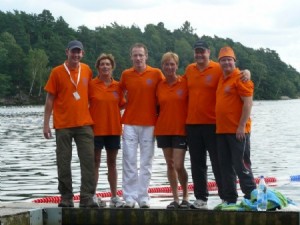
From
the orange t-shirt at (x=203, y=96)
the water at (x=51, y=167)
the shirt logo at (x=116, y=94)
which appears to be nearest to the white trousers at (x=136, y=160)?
the shirt logo at (x=116, y=94)

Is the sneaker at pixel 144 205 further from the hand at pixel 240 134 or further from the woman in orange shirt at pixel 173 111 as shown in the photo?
the hand at pixel 240 134

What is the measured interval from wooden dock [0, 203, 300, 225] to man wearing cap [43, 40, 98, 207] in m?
0.39

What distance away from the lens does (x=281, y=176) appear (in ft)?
69.5

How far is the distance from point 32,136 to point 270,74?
6164 inches

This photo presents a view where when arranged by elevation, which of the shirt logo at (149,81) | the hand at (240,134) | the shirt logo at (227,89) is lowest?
the hand at (240,134)

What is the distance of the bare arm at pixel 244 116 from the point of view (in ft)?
31.8

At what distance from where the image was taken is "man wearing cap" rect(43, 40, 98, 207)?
1028 cm

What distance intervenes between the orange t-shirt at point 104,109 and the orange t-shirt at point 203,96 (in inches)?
44.6

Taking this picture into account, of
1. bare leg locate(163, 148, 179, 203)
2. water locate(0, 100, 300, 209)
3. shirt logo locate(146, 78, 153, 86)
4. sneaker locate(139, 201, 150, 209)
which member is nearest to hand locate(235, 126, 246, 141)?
bare leg locate(163, 148, 179, 203)

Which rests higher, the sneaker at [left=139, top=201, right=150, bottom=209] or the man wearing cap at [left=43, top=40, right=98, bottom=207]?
the man wearing cap at [left=43, top=40, right=98, bottom=207]

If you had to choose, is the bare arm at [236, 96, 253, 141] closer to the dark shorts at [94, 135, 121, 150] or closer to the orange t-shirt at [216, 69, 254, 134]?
the orange t-shirt at [216, 69, 254, 134]

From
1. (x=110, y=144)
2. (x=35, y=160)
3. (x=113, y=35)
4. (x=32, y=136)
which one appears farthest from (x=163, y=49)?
(x=110, y=144)

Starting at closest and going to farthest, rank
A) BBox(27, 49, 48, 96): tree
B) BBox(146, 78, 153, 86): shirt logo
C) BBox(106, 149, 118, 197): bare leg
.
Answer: BBox(146, 78, 153, 86): shirt logo, BBox(106, 149, 118, 197): bare leg, BBox(27, 49, 48, 96): tree

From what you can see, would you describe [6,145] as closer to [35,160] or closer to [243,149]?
[35,160]
